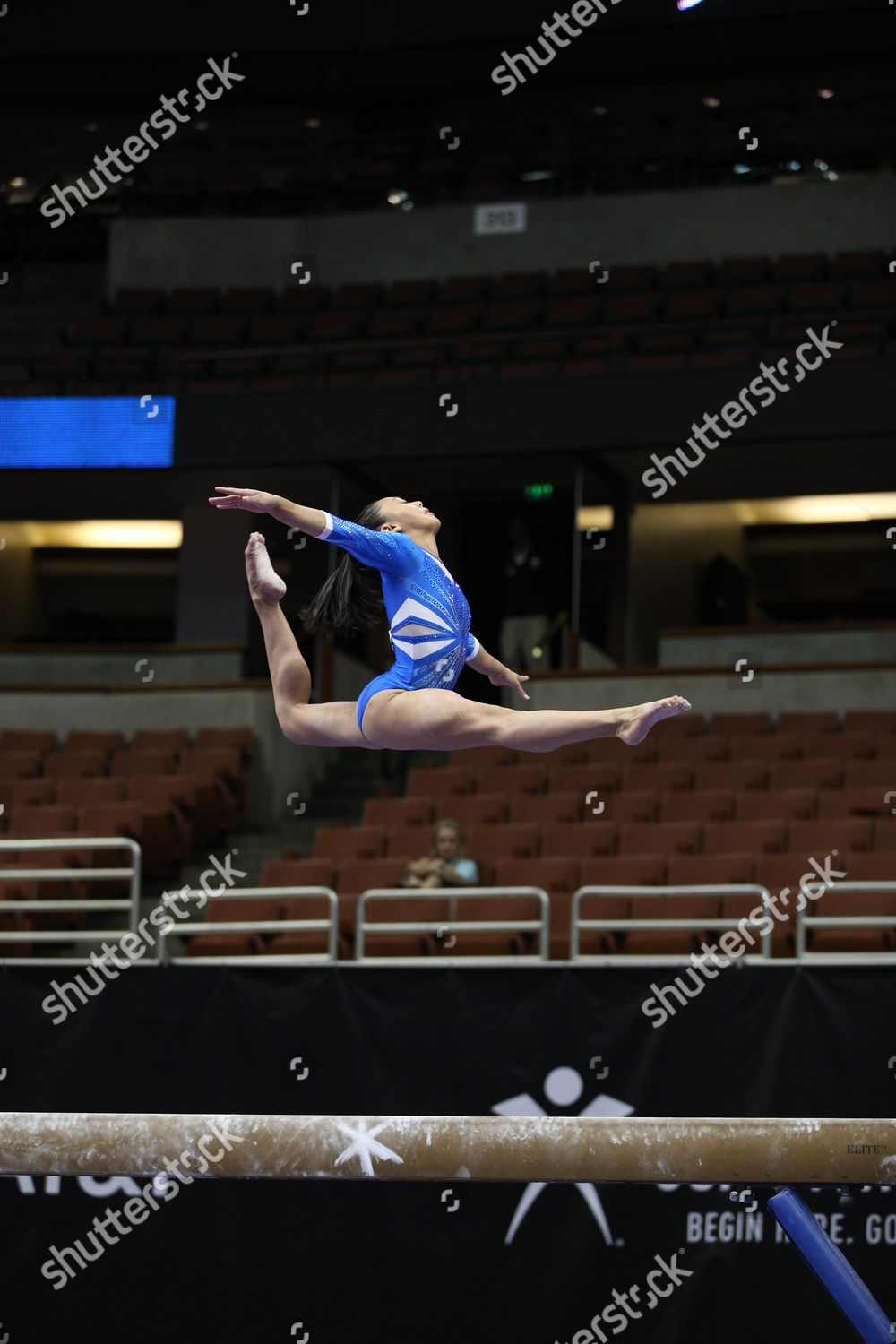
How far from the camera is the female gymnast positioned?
4.81 m

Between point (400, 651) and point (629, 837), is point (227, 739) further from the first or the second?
point (400, 651)

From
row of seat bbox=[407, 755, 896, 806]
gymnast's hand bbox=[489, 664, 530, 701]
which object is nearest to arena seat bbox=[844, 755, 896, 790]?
row of seat bbox=[407, 755, 896, 806]

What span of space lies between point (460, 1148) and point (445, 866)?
193 inches

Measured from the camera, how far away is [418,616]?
5.05 meters

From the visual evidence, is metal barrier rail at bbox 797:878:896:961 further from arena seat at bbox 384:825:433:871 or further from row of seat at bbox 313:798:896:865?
arena seat at bbox 384:825:433:871

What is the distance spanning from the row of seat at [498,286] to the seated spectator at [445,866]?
824 centimetres

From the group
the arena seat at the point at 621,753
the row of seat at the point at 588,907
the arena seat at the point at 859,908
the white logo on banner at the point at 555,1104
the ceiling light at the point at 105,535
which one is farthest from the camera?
the ceiling light at the point at 105,535

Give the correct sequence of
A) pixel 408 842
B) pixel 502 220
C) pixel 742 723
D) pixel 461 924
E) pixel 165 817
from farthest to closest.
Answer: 1. pixel 502 220
2. pixel 742 723
3. pixel 165 817
4. pixel 408 842
5. pixel 461 924

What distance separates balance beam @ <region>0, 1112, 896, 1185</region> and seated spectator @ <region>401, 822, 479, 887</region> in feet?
15.7

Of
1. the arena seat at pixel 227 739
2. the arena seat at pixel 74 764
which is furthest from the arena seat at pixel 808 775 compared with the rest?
the arena seat at pixel 74 764

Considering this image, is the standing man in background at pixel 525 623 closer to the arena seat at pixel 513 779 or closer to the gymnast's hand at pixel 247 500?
the arena seat at pixel 513 779

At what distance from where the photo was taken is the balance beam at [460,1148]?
477 centimetres

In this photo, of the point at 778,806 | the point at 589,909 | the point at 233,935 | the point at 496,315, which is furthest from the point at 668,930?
the point at 496,315

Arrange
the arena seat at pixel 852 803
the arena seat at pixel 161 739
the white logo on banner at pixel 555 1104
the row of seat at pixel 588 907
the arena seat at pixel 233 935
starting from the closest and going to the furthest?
1. the white logo on banner at pixel 555 1104
2. the row of seat at pixel 588 907
3. the arena seat at pixel 233 935
4. the arena seat at pixel 852 803
5. the arena seat at pixel 161 739
